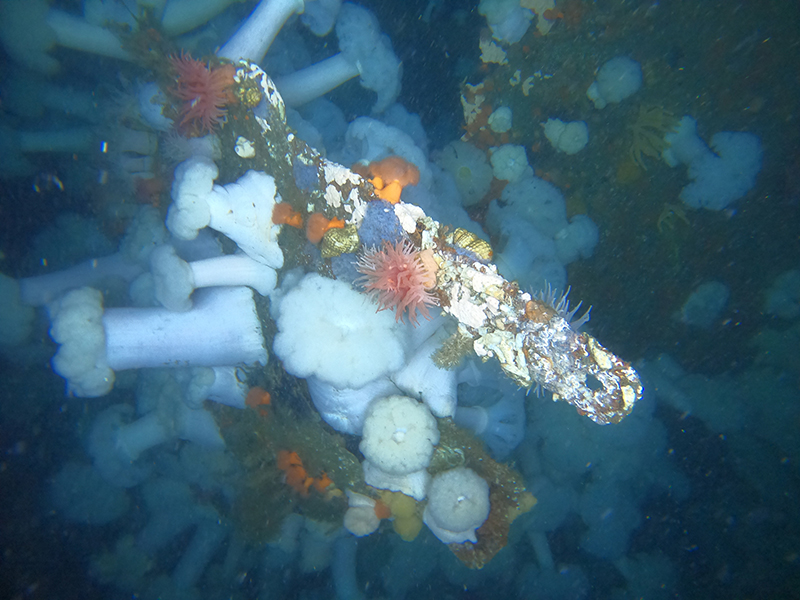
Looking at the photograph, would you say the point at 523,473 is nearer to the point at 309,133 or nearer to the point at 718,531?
the point at 718,531

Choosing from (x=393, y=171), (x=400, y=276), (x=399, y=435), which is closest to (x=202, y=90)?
(x=393, y=171)

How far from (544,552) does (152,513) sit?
5957 mm

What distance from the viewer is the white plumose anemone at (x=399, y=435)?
12.6ft

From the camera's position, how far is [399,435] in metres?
3.81

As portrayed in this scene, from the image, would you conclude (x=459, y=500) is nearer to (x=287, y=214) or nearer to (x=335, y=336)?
(x=335, y=336)

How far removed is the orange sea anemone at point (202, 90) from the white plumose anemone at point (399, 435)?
310cm

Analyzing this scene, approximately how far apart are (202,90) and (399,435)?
3587 mm

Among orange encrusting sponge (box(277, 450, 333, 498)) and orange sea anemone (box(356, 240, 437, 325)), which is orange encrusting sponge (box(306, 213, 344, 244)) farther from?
orange encrusting sponge (box(277, 450, 333, 498))

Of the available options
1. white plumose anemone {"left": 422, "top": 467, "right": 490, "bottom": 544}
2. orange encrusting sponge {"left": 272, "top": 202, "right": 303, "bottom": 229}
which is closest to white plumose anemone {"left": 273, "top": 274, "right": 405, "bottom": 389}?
orange encrusting sponge {"left": 272, "top": 202, "right": 303, "bottom": 229}

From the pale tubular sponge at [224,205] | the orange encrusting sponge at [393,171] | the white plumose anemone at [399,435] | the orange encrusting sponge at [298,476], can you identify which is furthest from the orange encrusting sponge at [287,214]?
the orange encrusting sponge at [298,476]

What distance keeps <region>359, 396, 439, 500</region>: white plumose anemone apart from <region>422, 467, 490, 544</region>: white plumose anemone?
278 millimetres

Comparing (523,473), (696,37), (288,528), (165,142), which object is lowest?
(288,528)

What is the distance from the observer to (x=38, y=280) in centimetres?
463

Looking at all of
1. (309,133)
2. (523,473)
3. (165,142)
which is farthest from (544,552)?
(165,142)
